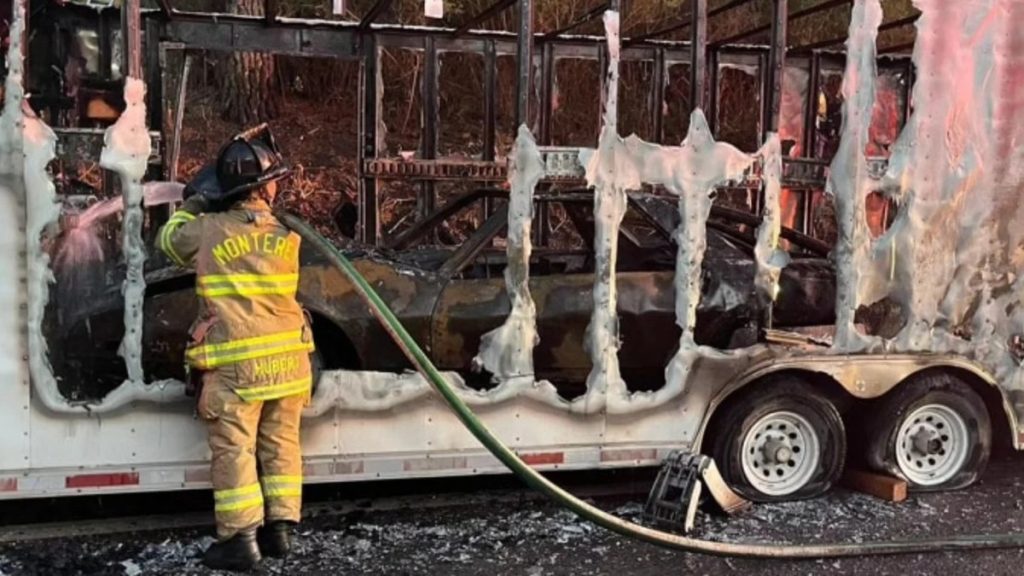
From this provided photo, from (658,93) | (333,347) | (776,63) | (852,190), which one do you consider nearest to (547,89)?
(658,93)

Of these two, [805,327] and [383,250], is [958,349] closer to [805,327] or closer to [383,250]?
[805,327]

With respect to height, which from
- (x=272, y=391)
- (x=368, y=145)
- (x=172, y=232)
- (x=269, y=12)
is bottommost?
(x=272, y=391)

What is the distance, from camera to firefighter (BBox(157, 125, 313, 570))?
4285 millimetres

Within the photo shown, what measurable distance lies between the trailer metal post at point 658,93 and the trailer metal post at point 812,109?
1.44 metres

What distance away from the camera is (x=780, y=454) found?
5426 mm

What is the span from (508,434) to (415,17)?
10.5 metres

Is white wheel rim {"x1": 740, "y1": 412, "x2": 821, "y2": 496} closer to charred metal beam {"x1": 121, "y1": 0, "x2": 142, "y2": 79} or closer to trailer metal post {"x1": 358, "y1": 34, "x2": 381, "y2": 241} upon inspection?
charred metal beam {"x1": 121, "y1": 0, "x2": 142, "y2": 79}

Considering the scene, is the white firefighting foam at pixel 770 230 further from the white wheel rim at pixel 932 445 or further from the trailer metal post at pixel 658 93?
the trailer metal post at pixel 658 93

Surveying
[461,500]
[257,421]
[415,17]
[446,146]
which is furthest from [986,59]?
[415,17]

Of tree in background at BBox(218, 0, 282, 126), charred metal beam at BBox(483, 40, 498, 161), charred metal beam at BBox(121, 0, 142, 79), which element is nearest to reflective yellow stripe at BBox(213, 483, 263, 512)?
charred metal beam at BBox(121, 0, 142, 79)

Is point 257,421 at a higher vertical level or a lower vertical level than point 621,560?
higher

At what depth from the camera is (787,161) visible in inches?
344

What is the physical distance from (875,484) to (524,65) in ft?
10.0

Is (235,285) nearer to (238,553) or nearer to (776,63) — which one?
(238,553)
